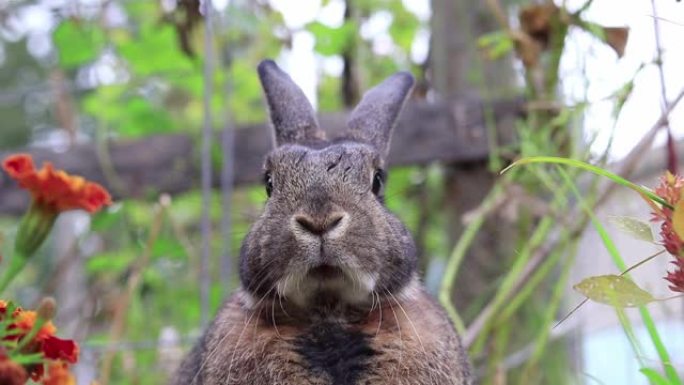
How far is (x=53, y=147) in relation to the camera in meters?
3.68

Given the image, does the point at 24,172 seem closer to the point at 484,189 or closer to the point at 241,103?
the point at 484,189

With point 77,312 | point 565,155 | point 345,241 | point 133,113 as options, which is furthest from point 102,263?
point 345,241

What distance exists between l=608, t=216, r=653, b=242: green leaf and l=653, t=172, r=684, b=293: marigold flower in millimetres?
18

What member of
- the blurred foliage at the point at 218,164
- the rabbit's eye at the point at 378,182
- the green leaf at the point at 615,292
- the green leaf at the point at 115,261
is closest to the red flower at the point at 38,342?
the green leaf at the point at 615,292

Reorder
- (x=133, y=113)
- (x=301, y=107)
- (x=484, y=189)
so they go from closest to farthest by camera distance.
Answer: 1. (x=301, y=107)
2. (x=484, y=189)
3. (x=133, y=113)

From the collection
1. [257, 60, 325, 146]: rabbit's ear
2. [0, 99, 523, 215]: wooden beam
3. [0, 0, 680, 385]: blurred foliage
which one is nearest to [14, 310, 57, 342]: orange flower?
[257, 60, 325, 146]: rabbit's ear

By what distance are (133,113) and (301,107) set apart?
242cm

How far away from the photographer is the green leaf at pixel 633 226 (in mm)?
950

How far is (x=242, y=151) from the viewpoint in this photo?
3.47 meters

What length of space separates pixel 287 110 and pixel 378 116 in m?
0.22

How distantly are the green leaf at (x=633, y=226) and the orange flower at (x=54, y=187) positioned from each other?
1.77ft

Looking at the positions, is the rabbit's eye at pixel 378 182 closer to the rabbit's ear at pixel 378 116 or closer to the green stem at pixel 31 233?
the rabbit's ear at pixel 378 116

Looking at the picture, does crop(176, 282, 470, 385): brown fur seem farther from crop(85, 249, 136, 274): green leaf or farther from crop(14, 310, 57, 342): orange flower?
crop(85, 249, 136, 274): green leaf

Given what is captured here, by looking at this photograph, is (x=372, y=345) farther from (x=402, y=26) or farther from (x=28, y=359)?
(x=402, y=26)
